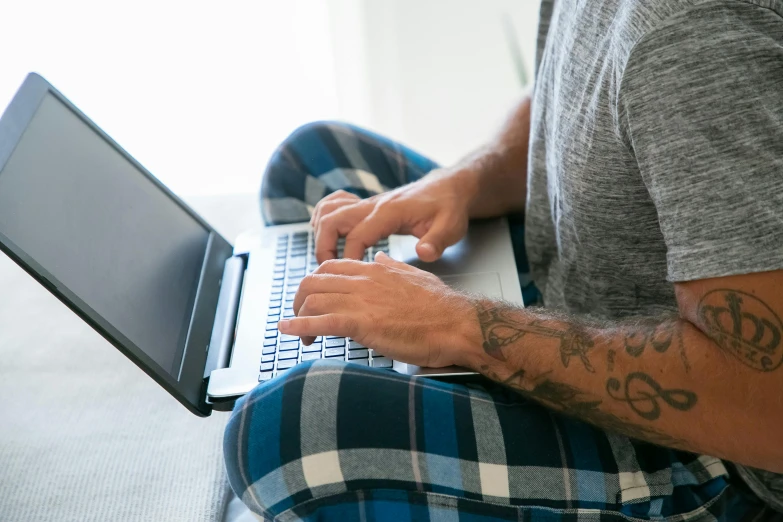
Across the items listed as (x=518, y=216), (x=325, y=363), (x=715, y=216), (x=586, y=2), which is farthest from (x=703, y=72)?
(x=518, y=216)

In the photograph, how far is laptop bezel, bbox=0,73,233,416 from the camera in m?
0.78

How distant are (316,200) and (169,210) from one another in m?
0.22

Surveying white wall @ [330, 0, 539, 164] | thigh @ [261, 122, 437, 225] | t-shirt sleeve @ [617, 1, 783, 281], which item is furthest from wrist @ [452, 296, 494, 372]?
white wall @ [330, 0, 539, 164]

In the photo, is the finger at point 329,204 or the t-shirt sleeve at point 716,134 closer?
the t-shirt sleeve at point 716,134

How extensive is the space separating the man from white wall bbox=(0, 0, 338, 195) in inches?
36.3

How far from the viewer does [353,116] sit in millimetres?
1896

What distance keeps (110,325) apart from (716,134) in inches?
24.1

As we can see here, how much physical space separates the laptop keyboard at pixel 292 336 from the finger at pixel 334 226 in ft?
0.16

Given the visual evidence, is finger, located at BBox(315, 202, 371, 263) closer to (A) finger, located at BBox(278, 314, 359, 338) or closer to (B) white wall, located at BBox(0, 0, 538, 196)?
(A) finger, located at BBox(278, 314, 359, 338)

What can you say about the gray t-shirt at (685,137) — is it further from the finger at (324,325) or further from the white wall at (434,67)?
the white wall at (434,67)

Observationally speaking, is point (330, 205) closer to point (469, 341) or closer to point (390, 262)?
point (390, 262)

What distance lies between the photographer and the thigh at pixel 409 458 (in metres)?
0.73

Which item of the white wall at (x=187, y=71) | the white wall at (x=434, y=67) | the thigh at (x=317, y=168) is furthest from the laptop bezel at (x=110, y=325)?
the white wall at (x=434, y=67)

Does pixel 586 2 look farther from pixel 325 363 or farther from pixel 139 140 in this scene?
pixel 139 140
